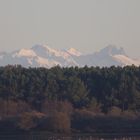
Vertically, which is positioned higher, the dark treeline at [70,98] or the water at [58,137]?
the dark treeline at [70,98]

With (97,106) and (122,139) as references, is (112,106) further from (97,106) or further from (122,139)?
(122,139)

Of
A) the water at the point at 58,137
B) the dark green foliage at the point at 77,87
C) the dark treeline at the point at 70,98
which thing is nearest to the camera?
the water at the point at 58,137

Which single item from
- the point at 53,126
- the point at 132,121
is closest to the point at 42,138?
the point at 53,126

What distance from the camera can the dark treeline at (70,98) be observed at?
2621 inches

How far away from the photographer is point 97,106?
75812 mm

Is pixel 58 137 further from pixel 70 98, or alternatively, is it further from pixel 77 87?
pixel 77 87

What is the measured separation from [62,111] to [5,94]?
32.0 feet

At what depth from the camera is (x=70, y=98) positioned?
7775cm

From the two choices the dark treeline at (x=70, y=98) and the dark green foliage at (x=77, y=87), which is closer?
the dark treeline at (x=70, y=98)

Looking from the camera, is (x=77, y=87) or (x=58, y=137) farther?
(x=77, y=87)

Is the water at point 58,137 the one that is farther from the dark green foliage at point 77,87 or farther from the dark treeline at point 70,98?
the dark green foliage at point 77,87

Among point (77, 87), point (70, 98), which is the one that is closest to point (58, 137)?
point (70, 98)

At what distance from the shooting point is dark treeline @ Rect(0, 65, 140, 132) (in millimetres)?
66562

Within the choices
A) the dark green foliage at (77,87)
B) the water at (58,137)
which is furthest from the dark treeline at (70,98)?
the water at (58,137)
